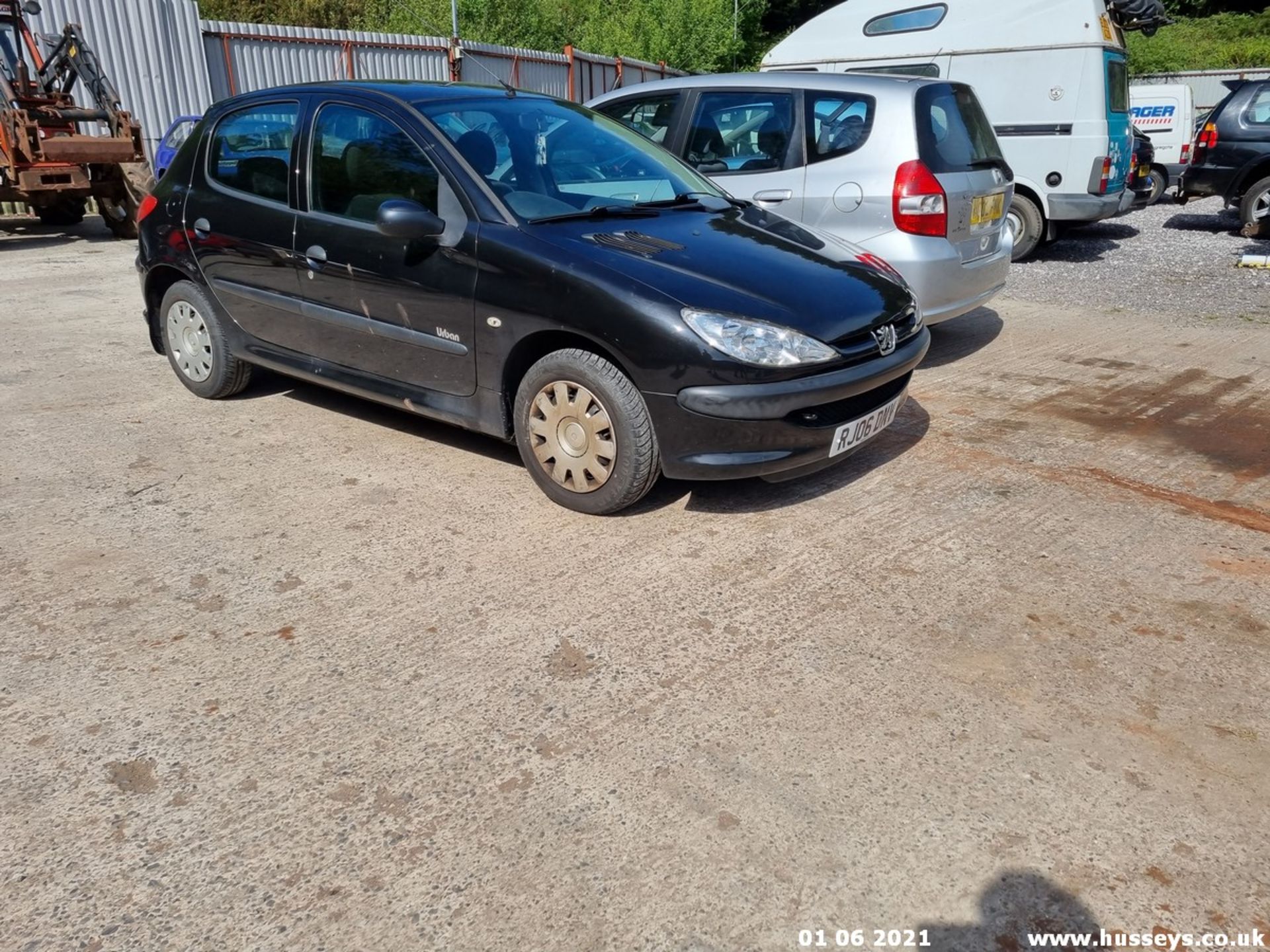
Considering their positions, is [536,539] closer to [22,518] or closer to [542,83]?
[22,518]

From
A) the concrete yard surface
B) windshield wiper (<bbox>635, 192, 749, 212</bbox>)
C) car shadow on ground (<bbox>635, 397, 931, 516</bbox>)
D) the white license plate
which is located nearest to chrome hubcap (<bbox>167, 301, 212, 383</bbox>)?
the concrete yard surface

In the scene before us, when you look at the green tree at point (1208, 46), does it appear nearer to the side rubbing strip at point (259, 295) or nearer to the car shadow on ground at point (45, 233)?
the car shadow on ground at point (45, 233)

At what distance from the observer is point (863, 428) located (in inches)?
158

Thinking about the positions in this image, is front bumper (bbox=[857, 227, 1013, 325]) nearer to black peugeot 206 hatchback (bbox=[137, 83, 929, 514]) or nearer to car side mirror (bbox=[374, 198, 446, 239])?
black peugeot 206 hatchback (bbox=[137, 83, 929, 514])

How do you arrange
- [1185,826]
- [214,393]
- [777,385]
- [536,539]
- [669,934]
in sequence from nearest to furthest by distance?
[669,934]
[1185,826]
[777,385]
[536,539]
[214,393]

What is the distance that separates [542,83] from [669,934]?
2044 centimetres

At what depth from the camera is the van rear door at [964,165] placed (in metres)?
5.88

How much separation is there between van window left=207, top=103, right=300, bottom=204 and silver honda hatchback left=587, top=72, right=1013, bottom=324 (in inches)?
110

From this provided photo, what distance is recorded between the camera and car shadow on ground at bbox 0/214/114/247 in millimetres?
12125

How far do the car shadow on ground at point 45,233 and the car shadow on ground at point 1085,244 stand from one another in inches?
443

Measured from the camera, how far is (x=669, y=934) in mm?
2086

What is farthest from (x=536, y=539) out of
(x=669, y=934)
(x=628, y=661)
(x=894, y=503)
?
(x=669, y=934)

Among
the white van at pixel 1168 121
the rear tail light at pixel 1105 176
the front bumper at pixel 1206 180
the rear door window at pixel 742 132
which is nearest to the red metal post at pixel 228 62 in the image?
the rear door window at pixel 742 132

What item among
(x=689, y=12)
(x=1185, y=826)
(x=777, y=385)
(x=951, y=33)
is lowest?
(x=1185, y=826)
